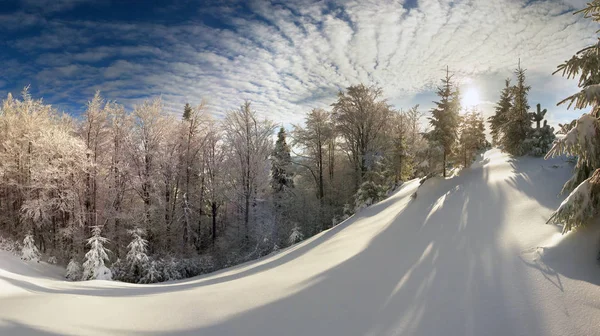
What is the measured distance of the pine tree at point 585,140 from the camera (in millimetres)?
4652

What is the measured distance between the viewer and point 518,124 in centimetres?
1253

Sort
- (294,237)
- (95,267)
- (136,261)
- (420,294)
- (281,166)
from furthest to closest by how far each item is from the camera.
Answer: (281,166) < (294,237) < (136,261) < (95,267) < (420,294)

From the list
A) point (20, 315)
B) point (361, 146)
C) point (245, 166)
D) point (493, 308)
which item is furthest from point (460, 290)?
point (361, 146)

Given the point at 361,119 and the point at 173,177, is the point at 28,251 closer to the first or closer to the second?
the point at 173,177

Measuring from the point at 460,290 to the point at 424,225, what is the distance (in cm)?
407

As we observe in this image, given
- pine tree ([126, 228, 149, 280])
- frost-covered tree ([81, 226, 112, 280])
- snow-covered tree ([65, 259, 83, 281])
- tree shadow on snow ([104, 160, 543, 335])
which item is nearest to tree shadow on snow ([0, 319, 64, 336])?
tree shadow on snow ([104, 160, 543, 335])

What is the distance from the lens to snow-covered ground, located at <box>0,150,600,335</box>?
426cm

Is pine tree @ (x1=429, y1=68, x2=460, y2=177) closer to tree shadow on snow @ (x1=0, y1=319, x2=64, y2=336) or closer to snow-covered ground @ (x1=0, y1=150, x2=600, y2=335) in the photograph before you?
snow-covered ground @ (x1=0, y1=150, x2=600, y2=335)

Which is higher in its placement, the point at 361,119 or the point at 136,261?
the point at 361,119

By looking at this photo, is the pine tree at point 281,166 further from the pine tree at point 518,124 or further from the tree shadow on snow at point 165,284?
the pine tree at point 518,124

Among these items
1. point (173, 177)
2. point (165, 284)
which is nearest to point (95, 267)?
point (165, 284)

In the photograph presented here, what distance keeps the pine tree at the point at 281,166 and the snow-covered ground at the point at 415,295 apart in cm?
2348

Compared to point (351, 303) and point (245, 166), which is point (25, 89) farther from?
point (351, 303)

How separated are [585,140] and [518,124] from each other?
942cm
